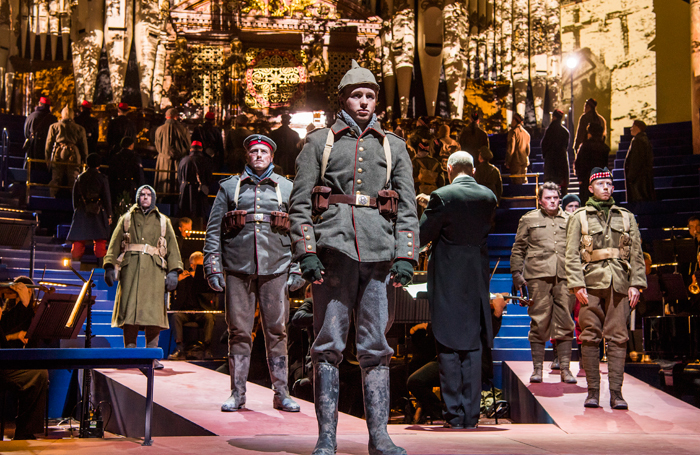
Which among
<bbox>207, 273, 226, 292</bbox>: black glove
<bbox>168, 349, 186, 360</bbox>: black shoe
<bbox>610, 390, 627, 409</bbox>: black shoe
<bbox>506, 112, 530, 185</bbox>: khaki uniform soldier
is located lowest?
<bbox>168, 349, 186, 360</bbox>: black shoe

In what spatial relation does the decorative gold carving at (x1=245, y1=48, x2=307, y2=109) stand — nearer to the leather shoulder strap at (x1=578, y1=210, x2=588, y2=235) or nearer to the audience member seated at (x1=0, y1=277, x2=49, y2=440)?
the audience member seated at (x1=0, y1=277, x2=49, y2=440)

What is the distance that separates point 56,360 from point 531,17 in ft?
68.4

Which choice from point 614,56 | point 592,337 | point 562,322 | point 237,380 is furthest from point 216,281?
point 614,56

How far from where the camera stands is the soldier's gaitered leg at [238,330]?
18.7 ft

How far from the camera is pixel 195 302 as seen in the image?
10266 millimetres

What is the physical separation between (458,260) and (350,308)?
2.03 m

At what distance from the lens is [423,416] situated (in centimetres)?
772

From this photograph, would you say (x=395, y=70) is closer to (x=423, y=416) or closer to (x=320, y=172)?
(x=423, y=416)

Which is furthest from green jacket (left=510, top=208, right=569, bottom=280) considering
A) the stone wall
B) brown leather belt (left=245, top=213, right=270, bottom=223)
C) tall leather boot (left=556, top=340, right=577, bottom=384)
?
the stone wall

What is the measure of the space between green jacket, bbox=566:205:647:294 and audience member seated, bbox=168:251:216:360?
16.7ft

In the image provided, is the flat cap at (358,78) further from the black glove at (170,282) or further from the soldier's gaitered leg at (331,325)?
the black glove at (170,282)

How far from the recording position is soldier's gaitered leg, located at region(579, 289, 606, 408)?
6.39 metres

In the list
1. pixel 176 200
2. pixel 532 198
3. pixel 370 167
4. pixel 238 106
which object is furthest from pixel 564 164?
pixel 370 167

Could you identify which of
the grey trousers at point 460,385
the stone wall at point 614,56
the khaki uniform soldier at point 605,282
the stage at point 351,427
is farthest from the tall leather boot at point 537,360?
the stone wall at point 614,56
